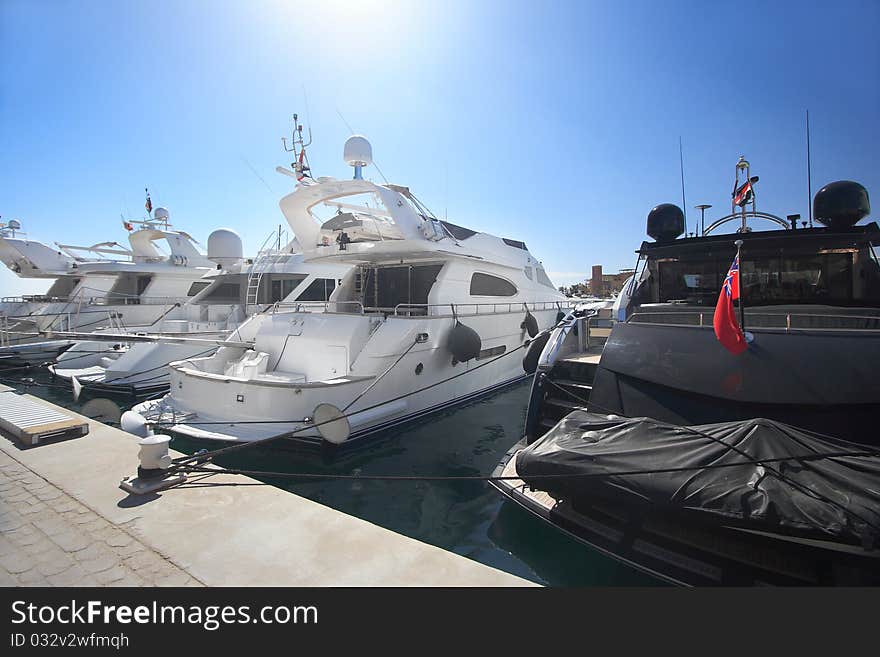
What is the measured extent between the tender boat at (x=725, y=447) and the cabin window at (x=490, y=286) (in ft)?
19.5

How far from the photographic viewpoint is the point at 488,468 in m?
6.94

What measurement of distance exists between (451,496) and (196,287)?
2362 centimetres

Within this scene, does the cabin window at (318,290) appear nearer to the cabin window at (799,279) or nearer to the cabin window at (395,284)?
the cabin window at (395,284)

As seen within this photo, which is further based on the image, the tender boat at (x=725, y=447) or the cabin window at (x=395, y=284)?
the cabin window at (x=395, y=284)

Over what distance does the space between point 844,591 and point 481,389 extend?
8.82 meters

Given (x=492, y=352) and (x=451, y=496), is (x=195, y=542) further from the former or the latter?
(x=492, y=352)

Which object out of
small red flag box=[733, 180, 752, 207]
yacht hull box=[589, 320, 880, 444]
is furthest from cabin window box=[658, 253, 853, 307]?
yacht hull box=[589, 320, 880, 444]

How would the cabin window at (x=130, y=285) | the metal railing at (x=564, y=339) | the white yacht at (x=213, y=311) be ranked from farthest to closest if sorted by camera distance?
the cabin window at (x=130, y=285)
the white yacht at (x=213, y=311)
the metal railing at (x=564, y=339)

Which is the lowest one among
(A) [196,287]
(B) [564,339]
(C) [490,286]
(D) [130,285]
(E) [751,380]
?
(E) [751,380]

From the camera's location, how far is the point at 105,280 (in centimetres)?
2370

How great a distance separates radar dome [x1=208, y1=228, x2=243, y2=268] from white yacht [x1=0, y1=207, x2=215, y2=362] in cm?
305

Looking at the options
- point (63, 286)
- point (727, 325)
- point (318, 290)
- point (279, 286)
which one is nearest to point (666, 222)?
point (727, 325)

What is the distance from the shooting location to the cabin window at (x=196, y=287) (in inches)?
944

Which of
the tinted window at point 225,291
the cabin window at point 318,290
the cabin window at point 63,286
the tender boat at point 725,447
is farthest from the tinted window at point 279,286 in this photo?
the tender boat at point 725,447
